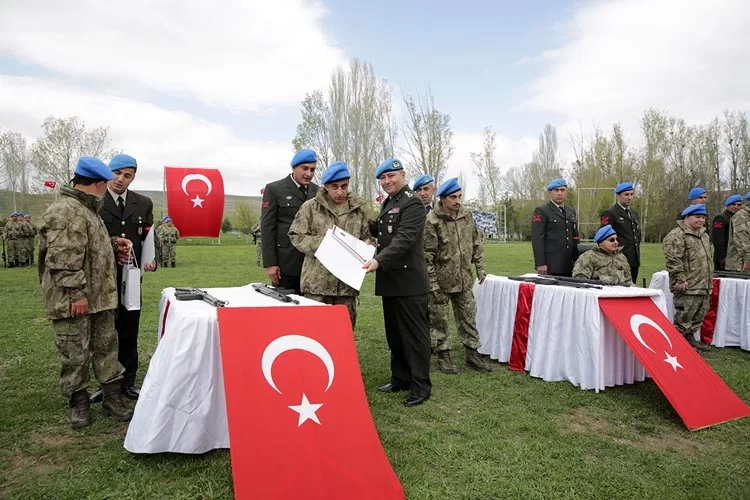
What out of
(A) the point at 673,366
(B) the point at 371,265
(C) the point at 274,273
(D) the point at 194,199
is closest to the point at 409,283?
(B) the point at 371,265

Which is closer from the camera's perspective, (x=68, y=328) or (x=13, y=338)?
(x=68, y=328)

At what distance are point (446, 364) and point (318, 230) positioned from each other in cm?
210

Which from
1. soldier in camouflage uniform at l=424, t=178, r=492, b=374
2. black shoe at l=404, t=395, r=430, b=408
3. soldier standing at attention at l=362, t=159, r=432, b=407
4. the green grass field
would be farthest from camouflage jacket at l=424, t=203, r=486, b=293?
black shoe at l=404, t=395, r=430, b=408

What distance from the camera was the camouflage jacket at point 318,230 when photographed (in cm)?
415

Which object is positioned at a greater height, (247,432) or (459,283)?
(459,283)

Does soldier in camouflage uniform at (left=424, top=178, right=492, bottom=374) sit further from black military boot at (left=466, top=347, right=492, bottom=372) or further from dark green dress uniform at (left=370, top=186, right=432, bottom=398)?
dark green dress uniform at (left=370, top=186, right=432, bottom=398)

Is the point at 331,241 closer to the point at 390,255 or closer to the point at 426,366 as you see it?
the point at 390,255

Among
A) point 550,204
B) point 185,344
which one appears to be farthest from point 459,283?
point 185,344

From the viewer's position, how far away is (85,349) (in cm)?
355

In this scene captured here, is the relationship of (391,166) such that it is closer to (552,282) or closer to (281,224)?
(281,224)

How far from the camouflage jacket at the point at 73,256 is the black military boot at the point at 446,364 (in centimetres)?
315

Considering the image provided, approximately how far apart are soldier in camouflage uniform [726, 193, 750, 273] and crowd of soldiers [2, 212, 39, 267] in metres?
19.1

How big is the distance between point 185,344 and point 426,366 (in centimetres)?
215

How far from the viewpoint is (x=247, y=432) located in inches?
100
